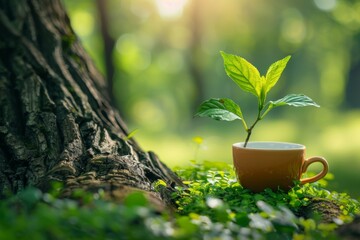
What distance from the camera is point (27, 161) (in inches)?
119

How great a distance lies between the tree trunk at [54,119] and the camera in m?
2.75

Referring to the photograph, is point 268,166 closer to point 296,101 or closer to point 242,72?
point 296,101

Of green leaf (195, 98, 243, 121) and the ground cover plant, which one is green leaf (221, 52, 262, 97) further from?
the ground cover plant

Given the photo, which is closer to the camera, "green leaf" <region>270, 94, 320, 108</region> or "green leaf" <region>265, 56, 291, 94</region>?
"green leaf" <region>270, 94, 320, 108</region>

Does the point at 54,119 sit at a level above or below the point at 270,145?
above

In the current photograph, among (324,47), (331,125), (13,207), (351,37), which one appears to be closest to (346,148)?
(331,125)

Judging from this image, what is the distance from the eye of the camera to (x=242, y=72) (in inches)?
116

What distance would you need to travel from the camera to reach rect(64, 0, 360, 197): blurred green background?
11773 mm

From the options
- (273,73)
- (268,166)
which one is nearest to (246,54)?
(273,73)

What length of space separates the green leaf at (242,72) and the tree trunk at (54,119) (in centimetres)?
82

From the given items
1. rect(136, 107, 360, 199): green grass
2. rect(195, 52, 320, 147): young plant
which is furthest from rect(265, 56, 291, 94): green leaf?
rect(136, 107, 360, 199): green grass

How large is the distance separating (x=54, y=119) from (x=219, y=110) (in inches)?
45.0

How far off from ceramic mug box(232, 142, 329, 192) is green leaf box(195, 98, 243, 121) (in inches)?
9.3

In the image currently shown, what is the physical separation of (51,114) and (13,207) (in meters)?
1.21
